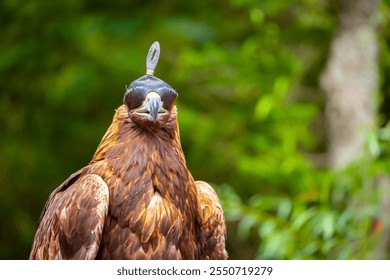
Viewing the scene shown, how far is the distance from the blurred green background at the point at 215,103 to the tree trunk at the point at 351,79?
0.15 m

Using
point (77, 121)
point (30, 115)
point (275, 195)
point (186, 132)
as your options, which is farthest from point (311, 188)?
point (30, 115)

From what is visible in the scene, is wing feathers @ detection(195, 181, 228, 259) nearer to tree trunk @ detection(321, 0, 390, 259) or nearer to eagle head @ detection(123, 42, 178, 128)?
eagle head @ detection(123, 42, 178, 128)

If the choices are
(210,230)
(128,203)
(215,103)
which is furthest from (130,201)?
(215,103)

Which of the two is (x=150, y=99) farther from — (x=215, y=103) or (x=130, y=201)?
(x=215, y=103)

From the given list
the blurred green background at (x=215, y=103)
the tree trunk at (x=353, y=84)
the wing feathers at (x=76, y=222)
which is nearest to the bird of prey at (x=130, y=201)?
the wing feathers at (x=76, y=222)

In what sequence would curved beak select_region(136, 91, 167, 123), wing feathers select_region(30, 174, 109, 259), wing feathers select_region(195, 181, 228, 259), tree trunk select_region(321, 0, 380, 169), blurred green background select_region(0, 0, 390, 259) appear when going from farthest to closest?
tree trunk select_region(321, 0, 380, 169)
blurred green background select_region(0, 0, 390, 259)
wing feathers select_region(195, 181, 228, 259)
wing feathers select_region(30, 174, 109, 259)
curved beak select_region(136, 91, 167, 123)

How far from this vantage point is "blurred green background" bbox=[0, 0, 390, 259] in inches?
235

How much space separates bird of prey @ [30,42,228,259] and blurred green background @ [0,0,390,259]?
2622 millimetres

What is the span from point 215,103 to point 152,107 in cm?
481

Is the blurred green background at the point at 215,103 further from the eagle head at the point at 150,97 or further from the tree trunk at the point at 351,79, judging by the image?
the eagle head at the point at 150,97

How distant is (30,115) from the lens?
750 centimetres

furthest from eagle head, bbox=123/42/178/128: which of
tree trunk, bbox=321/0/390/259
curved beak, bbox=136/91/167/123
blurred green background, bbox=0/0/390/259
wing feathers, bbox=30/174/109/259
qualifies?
tree trunk, bbox=321/0/390/259

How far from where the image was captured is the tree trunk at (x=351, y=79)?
6.24 meters

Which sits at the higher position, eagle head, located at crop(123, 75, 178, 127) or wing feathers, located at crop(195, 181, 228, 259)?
eagle head, located at crop(123, 75, 178, 127)
